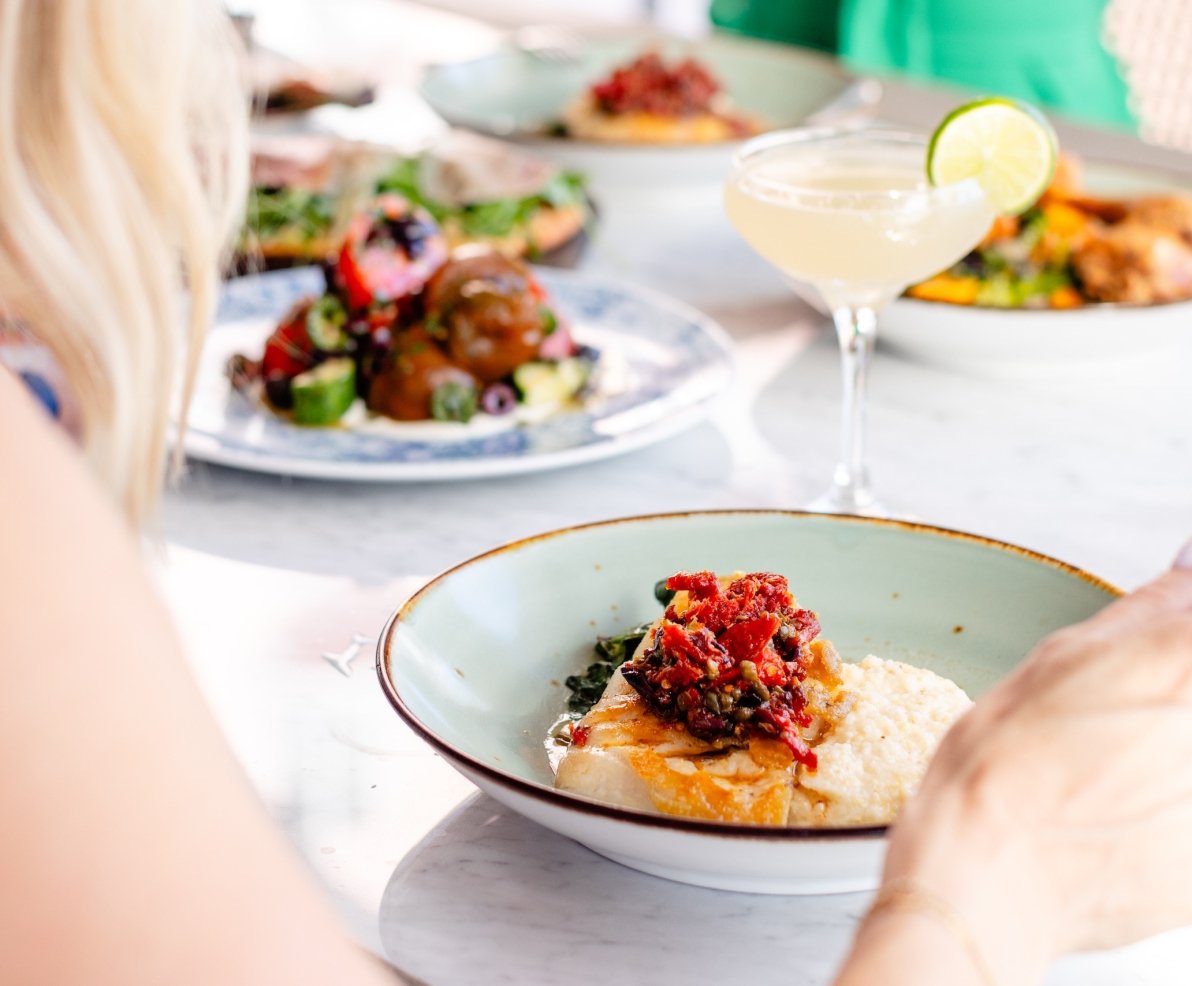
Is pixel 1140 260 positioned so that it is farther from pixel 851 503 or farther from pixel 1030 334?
pixel 851 503

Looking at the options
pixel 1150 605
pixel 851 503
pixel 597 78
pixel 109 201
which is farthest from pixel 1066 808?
pixel 597 78

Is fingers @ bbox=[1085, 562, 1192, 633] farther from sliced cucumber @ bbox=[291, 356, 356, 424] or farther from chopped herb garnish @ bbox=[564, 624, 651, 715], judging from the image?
sliced cucumber @ bbox=[291, 356, 356, 424]

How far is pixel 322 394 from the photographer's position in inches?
65.2

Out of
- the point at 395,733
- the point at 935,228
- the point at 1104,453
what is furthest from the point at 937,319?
the point at 395,733

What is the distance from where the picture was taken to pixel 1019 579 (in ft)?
3.78

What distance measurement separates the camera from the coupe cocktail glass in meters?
1.42

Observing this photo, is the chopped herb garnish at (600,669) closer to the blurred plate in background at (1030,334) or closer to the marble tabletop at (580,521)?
the marble tabletop at (580,521)

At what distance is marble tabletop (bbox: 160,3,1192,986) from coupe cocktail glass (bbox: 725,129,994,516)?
13 cm

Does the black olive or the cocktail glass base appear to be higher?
the cocktail glass base

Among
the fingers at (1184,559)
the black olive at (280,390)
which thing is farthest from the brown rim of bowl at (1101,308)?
the fingers at (1184,559)

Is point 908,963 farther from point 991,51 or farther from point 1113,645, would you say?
point 991,51

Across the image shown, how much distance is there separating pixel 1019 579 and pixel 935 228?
415 millimetres

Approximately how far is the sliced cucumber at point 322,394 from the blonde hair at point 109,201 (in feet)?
1.87

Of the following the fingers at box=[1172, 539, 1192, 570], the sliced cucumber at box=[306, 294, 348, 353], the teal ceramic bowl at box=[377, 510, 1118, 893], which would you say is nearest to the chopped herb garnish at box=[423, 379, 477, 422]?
the sliced cucumber at box=[306, 294, 348, 353]
